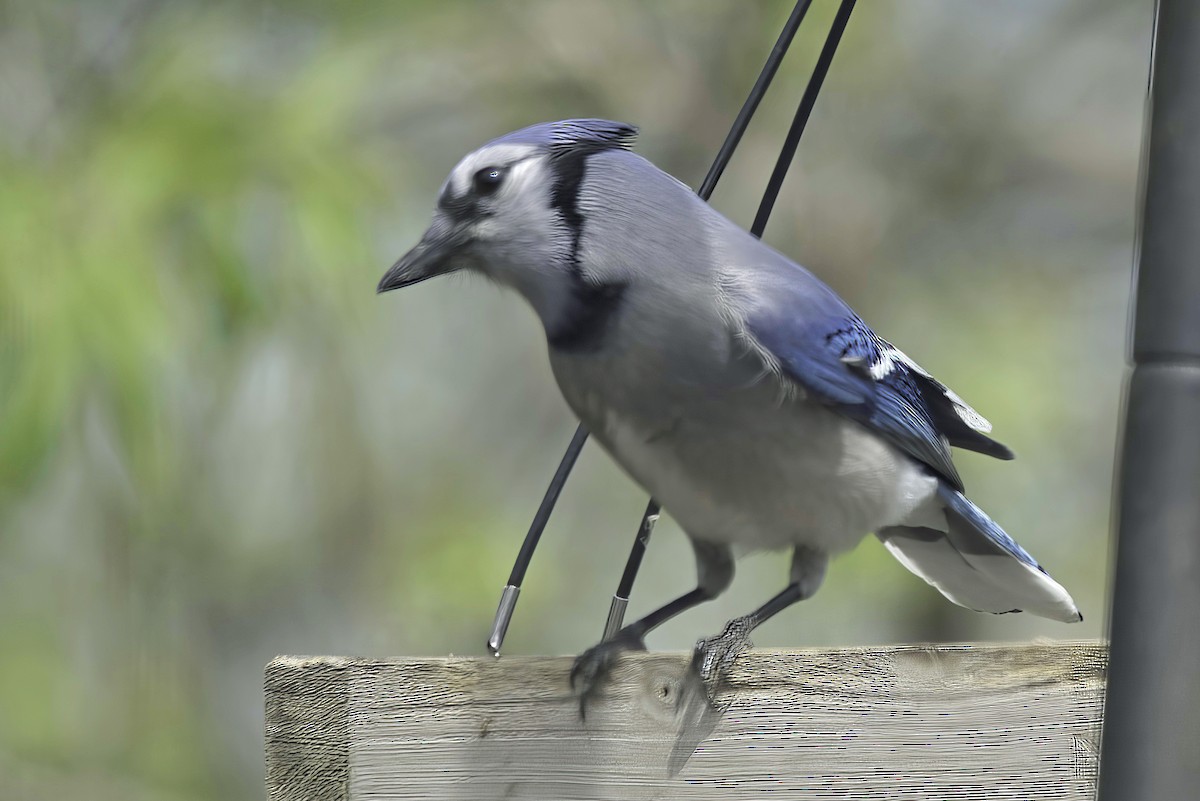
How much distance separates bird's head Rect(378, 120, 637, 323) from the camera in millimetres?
880

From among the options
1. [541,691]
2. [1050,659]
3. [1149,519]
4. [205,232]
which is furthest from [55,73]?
[1149,519]

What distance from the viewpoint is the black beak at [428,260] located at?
88cm

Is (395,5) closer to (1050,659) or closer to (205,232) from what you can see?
(205,232)

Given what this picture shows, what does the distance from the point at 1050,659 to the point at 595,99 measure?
2.19m

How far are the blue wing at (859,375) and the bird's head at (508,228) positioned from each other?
0.16 meters

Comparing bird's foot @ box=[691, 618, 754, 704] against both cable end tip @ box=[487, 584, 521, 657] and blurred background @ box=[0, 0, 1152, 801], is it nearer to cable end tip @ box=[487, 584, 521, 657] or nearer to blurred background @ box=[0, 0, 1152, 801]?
cable end tip @ box=[487, 584, 521, 657]

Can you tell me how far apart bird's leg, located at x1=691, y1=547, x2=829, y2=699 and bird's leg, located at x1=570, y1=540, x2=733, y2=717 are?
0.05m

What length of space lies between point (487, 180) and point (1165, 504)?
53cm

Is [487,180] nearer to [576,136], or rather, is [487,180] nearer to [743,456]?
[576,136]

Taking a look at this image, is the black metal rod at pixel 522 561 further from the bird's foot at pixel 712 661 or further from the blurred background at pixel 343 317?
the blurred background at pixel 343 317

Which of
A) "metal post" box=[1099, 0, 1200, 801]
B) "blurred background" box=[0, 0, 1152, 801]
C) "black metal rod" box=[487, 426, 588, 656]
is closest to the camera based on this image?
"metal post" box=[1099, 0, 1200, 801]

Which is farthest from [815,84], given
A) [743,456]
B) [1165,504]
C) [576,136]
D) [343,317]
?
[343,317]

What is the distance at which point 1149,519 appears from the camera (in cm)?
56

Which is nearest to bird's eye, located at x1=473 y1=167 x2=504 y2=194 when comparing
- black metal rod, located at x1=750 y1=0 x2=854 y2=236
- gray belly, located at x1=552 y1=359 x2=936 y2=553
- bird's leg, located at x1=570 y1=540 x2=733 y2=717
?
gray belly, located at x1=552 y1=359 x2=936 y2=553
